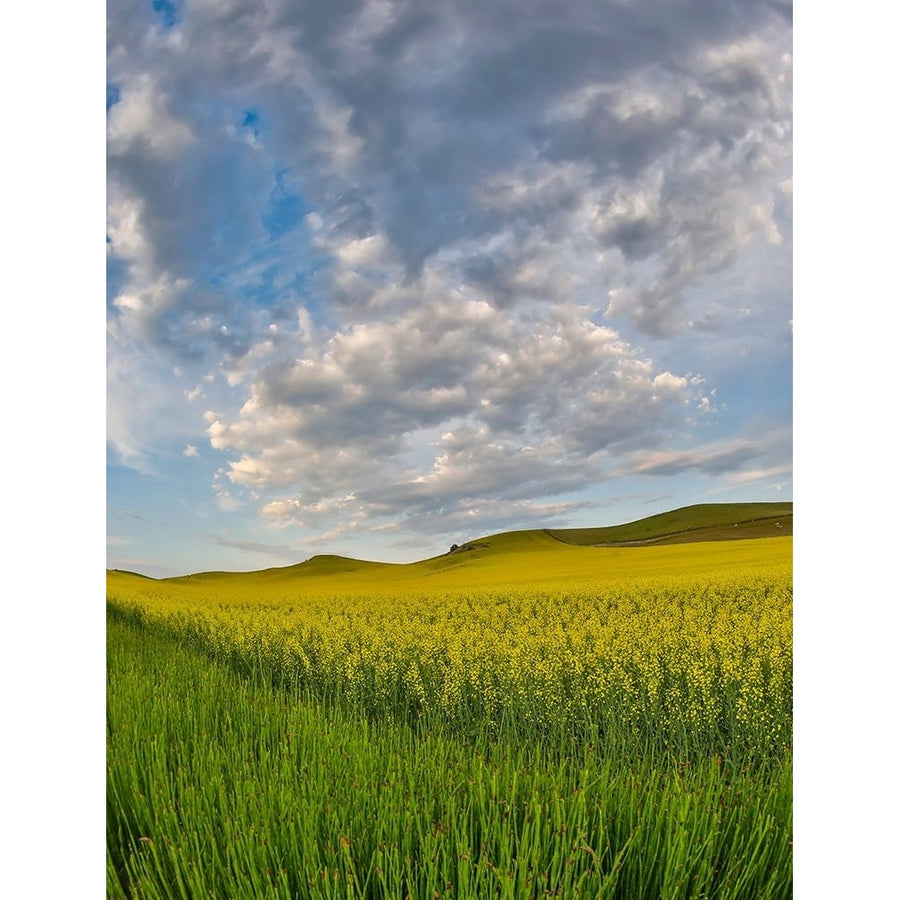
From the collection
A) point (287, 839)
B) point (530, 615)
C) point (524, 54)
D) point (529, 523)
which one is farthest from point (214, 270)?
point (530, 615)

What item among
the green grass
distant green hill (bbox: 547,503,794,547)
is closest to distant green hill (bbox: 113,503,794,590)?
distant green hill (bbox: 547,503,794,547)

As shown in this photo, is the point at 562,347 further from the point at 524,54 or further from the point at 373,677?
the point at 373,677

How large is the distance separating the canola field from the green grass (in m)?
0.01

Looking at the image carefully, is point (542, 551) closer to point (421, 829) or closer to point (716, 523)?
point (716, 523)

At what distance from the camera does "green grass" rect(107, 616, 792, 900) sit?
1751 mm

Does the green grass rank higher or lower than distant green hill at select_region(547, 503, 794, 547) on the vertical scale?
lower

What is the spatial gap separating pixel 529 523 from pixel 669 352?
131cm

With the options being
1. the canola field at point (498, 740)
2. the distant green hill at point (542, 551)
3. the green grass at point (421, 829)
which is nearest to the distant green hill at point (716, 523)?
the distant green hill at point (542, 551)

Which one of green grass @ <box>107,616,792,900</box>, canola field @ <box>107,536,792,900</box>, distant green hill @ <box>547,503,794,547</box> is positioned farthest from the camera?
distant green hill @ <box>547,503,794,547</box>

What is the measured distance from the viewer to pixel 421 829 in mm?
2037

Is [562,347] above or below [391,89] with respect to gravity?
below

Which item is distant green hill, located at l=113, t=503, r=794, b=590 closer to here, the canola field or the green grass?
the canola field

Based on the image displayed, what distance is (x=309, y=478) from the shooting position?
379cm

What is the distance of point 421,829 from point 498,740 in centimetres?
222
